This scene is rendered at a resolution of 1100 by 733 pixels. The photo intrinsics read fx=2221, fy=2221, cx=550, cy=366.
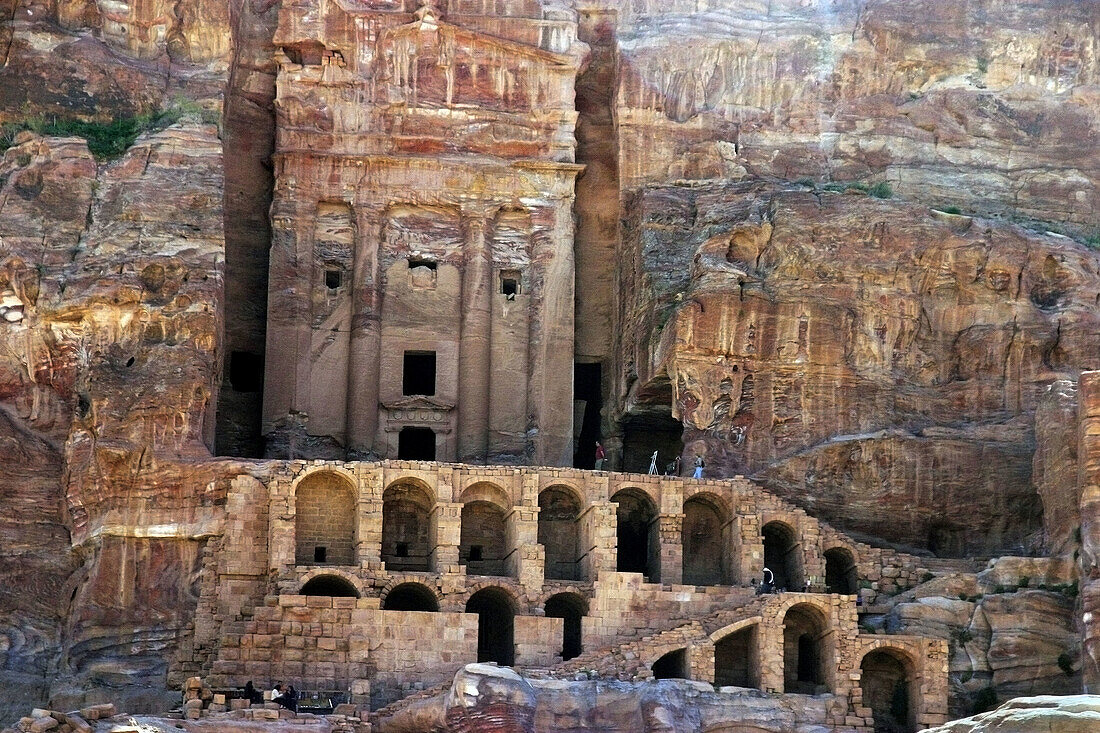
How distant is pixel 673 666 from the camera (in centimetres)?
6094

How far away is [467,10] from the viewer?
7369cm

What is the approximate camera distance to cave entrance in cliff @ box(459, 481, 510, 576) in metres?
64.8

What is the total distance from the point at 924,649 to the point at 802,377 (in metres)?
10.7

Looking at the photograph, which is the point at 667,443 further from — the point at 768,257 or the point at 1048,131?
the point at 1048,131

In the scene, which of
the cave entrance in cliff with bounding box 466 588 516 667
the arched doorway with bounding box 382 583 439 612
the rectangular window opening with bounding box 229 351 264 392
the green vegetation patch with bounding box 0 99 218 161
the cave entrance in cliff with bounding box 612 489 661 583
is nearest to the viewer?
the arched doorway with bounding box 382 583 439 612

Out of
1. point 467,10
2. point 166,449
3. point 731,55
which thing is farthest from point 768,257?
point 166,449

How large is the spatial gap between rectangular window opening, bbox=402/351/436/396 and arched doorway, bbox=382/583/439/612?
10.4m

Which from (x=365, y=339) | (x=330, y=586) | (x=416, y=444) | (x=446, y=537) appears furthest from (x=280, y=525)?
(x=365, y=339)

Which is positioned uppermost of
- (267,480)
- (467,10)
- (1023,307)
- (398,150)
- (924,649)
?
(467,10)

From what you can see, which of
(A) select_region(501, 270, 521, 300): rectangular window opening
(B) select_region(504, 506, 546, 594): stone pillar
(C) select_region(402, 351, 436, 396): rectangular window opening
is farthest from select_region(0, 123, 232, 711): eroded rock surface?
(A) select_region(501, 270, 521, 300): rectangular window opening

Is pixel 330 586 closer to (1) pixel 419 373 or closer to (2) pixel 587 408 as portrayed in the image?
(1) pixel 419 373

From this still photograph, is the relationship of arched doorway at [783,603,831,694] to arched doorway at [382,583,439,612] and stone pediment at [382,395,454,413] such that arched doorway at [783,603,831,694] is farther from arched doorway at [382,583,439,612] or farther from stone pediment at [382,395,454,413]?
stone pediment at [382,395,454,413]

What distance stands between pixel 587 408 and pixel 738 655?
1379 centimetres

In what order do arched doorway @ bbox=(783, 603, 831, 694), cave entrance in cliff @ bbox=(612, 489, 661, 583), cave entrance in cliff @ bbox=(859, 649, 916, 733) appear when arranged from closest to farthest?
1. cave entrance in cliff @ bbox=(859, 649, 916, 733)
2. arched doorway @ bbox=(783, 603, 831, 694)
3. cave entrance in cliff @ bbox=(612, 489, 661, 583)
